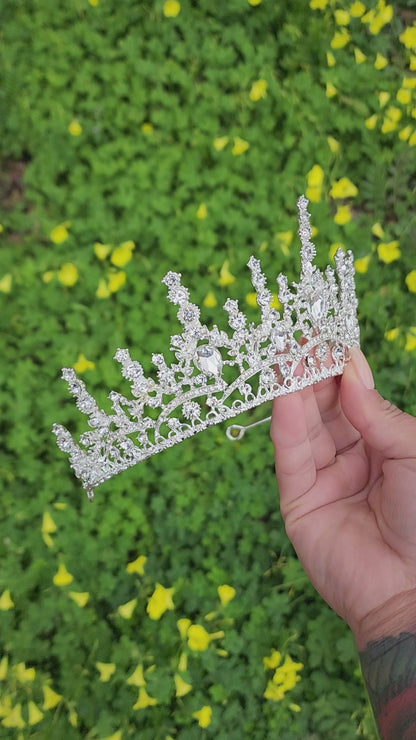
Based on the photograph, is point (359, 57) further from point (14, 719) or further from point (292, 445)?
point (14, 719)

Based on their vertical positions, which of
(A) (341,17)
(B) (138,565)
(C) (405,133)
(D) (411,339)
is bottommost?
(B) (138,565)

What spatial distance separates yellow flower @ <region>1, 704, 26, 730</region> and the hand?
1.39 metres

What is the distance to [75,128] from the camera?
2609 millimetres

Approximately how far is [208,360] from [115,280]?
46.2 inches

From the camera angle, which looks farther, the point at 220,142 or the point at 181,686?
the point at 220,142

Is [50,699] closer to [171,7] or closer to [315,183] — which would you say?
[315,183]

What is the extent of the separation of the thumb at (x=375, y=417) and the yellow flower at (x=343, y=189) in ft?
4.19

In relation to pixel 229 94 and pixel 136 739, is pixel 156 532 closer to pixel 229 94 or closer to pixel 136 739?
pixel 136 739

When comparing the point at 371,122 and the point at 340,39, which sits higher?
the point at 340,39

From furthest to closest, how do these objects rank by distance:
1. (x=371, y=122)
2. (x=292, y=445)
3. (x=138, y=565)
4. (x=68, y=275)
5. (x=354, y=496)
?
(x=371, y=122) → (x=68, y=275) → (x=138, y=565) → (x=354, y=496) → (x=292, y=445)

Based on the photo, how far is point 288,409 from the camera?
5.04 feet

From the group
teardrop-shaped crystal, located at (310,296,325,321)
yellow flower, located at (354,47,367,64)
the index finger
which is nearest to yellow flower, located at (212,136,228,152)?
yellow flower, located at (354,47,367,64)

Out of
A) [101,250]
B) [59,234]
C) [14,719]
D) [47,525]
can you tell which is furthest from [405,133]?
[14,719]

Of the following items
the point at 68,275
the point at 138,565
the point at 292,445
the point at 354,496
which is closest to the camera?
the point at 292,445
